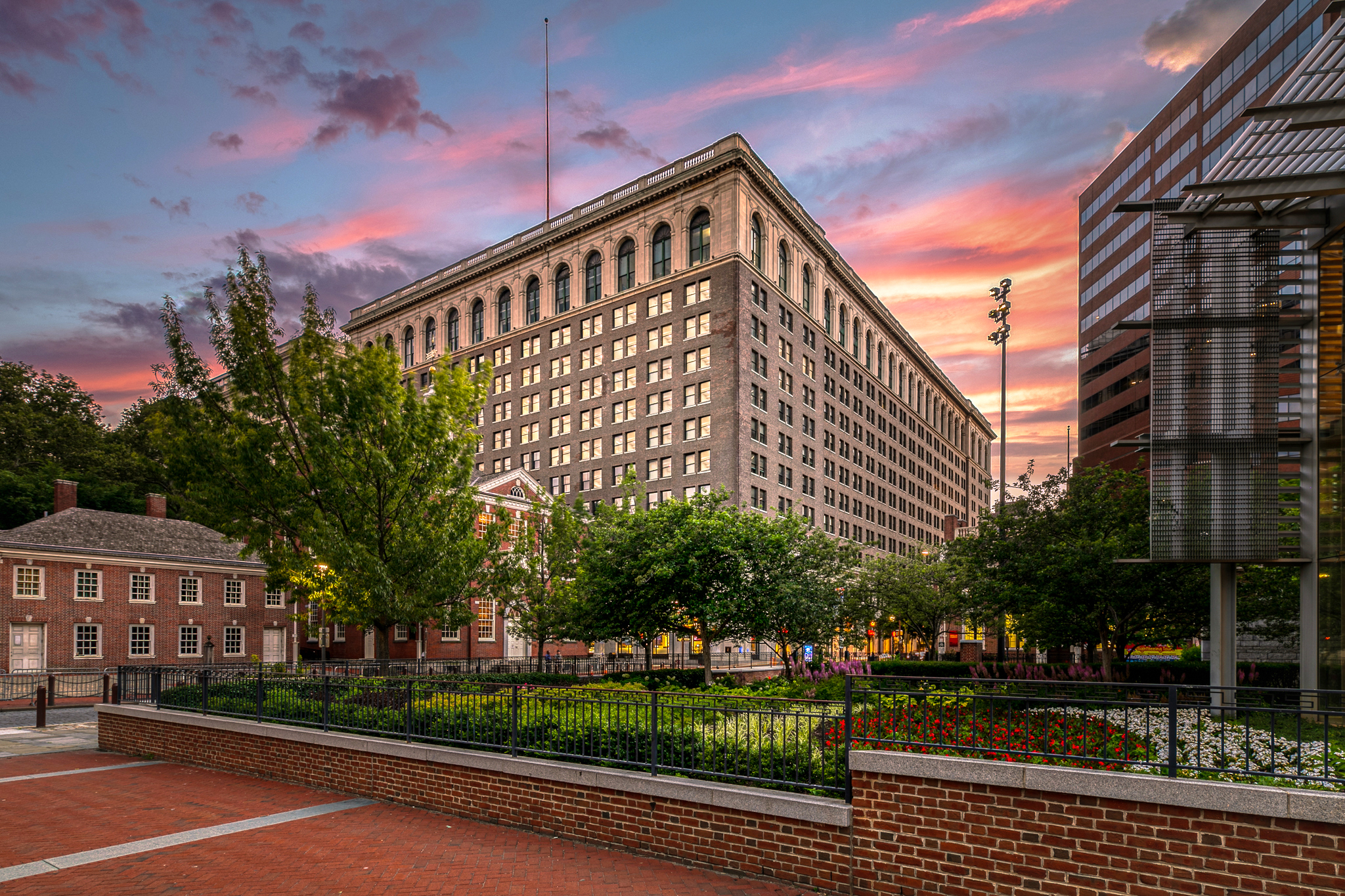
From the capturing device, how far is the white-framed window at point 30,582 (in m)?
37.5

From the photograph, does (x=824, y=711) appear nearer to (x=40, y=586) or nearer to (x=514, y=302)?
(x=40, y=586)

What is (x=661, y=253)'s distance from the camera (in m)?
65.7

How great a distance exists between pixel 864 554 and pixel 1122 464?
25020mm

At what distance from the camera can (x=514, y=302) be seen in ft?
247

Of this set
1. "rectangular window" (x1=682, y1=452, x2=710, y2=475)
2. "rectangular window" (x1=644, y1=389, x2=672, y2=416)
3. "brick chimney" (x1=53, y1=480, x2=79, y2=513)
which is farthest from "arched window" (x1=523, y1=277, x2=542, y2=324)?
"brick chimney" (x1=53, y1=480, x2=79, y2=513)

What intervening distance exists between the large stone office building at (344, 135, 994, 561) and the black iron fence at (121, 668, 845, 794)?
39.0 m

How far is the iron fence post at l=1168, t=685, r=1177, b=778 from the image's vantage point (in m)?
6.96

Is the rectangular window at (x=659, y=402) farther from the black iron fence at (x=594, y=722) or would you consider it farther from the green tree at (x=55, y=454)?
the black iron fence at (x=594, y=722)

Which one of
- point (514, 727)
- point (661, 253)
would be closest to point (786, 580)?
point (514, 727)

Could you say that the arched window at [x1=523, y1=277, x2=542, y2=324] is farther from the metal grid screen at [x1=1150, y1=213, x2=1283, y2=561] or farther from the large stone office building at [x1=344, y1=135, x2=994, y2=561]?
the metal grid screen at [x1=1150, y1=213, x2=1283, y2=561]

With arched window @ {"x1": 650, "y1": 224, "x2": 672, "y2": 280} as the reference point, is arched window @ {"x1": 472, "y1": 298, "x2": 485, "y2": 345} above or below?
below

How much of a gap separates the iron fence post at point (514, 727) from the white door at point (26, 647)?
38193 millimetres

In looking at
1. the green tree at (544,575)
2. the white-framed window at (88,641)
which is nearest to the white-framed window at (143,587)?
the white-framed window at (88,641)

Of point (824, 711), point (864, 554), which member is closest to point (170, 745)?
point (824, 711)
